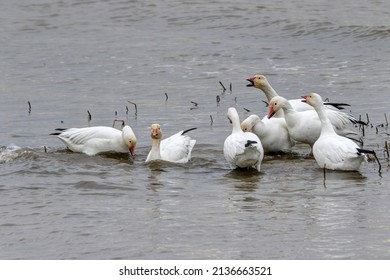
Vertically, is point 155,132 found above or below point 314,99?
below

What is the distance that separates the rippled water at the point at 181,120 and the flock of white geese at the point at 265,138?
18 centimetres

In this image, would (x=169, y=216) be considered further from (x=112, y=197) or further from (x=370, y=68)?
(x=370, y=68)

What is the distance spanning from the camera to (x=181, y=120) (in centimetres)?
1319

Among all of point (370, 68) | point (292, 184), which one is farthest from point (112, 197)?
point (370, 68)

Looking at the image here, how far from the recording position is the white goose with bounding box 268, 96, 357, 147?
1122cm

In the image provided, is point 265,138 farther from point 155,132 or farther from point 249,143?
point 155,132

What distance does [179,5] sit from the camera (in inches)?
899

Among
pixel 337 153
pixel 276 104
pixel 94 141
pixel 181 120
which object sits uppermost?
pixel 276 104

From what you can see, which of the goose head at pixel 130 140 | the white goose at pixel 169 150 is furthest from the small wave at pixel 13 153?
the white goose at pixel 169 150

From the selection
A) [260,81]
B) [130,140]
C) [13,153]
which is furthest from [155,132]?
[260,81]

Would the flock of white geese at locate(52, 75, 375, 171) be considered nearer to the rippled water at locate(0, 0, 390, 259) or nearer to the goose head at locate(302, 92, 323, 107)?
the goose head at locate(302, 92, 323, 107)

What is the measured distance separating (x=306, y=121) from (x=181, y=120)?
2435 millimetres
